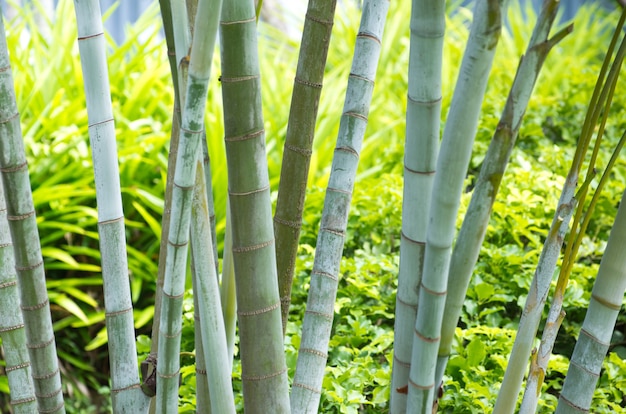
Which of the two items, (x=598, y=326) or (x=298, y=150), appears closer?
(x=598, y=326)

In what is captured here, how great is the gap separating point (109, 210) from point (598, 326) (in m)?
0.50

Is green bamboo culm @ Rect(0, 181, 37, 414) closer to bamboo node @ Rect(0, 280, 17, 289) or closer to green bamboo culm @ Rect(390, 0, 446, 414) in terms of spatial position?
bamboo node @ Rect(0, 280, 17, 289)

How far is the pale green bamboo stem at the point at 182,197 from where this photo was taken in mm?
578

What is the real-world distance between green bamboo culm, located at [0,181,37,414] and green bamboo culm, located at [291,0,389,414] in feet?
1.03

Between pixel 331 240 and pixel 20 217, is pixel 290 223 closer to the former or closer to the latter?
pixel 331 240

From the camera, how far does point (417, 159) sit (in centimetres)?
65

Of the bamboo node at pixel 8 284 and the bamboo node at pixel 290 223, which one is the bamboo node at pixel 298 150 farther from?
the bamboo node at pixel 8 284

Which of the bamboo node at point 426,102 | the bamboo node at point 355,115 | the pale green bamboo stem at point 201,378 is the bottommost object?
the pale green bamboo stem at point 201,378

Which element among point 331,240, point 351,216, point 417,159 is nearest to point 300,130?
point 331,240

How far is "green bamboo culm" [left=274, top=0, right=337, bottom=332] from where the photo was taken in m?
0.83

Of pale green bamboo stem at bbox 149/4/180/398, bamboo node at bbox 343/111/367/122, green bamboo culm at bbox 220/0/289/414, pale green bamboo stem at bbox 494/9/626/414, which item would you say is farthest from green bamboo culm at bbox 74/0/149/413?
pale green bamboo stem at bbox 494/9/626/414

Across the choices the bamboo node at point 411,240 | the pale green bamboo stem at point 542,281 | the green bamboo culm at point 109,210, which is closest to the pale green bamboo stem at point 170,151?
the green bamboo culm at point 109,210

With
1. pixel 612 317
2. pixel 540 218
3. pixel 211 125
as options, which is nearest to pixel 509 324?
pixel 540 218

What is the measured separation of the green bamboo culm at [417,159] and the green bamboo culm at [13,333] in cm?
43
